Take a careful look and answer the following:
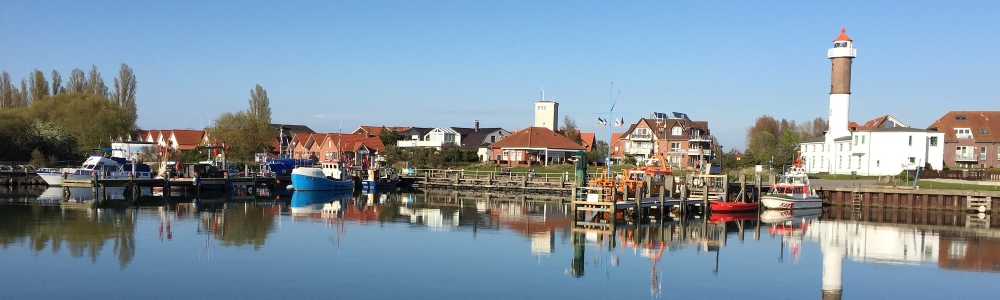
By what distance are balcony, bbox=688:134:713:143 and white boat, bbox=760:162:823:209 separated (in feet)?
112

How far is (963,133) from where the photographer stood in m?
70.2

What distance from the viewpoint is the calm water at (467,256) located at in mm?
21688

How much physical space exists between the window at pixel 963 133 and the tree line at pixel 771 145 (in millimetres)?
11026

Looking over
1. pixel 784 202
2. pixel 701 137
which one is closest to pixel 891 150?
pixel 784 202

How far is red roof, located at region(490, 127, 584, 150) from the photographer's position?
269 ft

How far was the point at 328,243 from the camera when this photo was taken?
97.1 feet

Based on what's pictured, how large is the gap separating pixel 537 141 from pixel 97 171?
4050 centimetres

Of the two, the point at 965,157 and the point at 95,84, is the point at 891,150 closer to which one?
the point at 965,157

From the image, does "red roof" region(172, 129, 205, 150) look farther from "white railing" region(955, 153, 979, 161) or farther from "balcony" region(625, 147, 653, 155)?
"white railing" region(955, 153, 979, 161)

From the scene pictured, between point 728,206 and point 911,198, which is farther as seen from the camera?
point 911,198

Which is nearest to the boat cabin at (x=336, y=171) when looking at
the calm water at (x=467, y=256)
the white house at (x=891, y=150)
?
the calm water at (x=467, y=256)

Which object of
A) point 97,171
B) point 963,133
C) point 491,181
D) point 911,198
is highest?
point 963,133

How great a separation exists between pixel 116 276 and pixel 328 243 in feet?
27.1

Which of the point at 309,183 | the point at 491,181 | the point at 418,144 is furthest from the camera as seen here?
the point at 418,144
